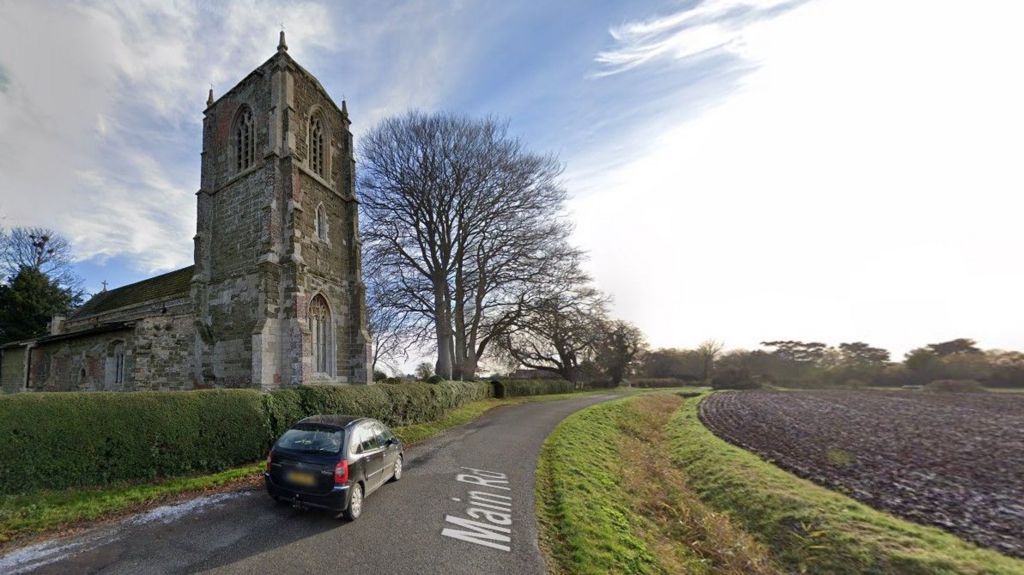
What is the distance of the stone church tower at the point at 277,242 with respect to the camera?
14.9 metres

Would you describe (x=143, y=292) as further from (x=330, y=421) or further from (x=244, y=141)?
(x=330, y=421)

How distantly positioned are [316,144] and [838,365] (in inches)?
2340

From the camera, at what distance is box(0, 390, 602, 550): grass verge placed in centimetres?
564

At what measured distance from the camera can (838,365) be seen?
48.5m

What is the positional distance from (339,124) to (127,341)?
43.9 ft

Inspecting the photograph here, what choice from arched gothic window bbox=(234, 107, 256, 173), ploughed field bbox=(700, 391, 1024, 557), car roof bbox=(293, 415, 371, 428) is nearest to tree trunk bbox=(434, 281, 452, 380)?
arched gothic window bbox=(234, 107, 256, 173)

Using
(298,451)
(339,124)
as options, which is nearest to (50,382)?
(339,124)

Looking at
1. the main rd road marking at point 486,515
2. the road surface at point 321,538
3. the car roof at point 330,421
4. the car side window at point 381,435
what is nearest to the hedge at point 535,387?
the main rd road marking at point 486,515

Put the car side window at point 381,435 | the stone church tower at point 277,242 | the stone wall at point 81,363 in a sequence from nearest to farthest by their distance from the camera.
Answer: the car side window at point 381,435, the stone church tower at point 277,242, the stone wall at point 81,363

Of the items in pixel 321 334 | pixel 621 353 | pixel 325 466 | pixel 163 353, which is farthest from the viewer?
pixel 621 353

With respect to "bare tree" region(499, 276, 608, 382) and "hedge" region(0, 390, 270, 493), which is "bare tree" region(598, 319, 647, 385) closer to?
"bare tree" region(499, 276, 608, 382)

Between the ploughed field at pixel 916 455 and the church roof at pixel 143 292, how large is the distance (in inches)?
1075

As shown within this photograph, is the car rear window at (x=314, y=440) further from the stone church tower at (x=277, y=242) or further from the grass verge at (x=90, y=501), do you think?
the stone church tower at (x=277, y=242)

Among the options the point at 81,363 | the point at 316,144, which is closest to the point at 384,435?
the point at 316,144
